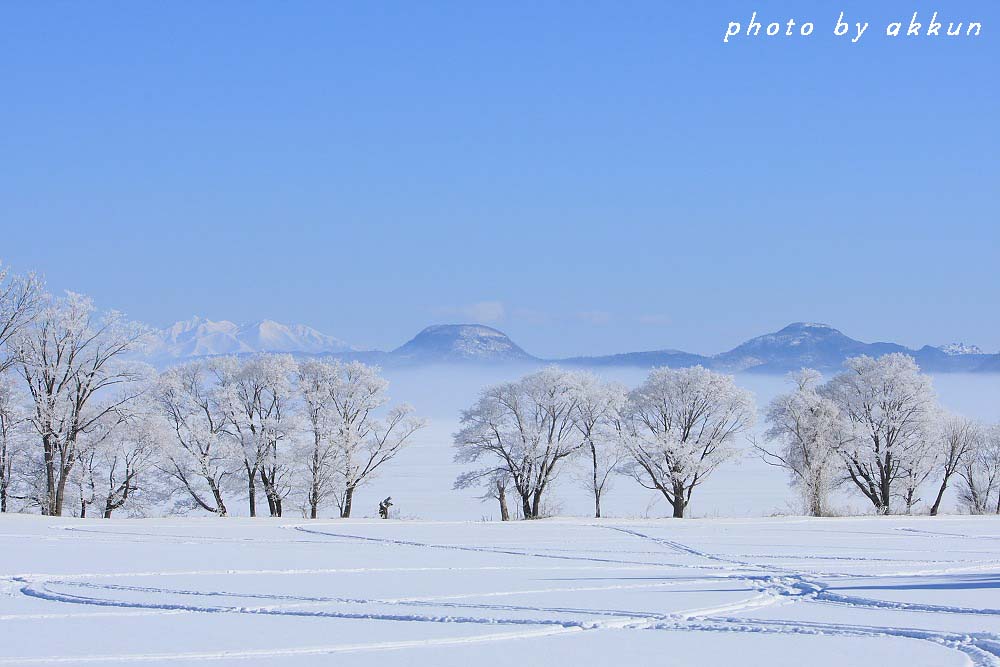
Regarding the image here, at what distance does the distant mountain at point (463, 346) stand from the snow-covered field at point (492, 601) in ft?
444

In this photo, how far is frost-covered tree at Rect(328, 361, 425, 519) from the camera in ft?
150

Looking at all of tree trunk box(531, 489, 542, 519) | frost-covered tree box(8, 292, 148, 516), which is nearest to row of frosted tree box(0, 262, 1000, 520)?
tree trunk box(531, 489, 542, 519)

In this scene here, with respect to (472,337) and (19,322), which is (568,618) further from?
(472,337)

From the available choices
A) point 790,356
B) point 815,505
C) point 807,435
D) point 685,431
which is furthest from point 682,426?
point 790,356

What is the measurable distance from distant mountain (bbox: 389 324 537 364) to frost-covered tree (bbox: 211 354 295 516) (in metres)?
108

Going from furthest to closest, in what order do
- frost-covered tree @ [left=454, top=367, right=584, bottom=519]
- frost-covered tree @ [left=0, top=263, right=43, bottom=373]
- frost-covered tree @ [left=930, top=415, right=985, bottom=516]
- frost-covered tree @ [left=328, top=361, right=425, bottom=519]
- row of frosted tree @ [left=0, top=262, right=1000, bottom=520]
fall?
frost-covered tree @ [left=930, top=415, right=985, bottom=516] → frost-covered tree @ [left=328, top=361, right=425, bottom=519] → frost-covered tree @ [left=454, top=367, right=584, bottom=519] → row of frosted tree @ [left=0, top=262, right=1000, bottom=520] → frost-covered tree @ [left=0, top=263, right=43, bottom=373]

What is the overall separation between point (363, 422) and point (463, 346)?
421ft

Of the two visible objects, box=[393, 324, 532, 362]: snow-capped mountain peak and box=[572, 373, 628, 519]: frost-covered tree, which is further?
box=[393, 324, 532, 362]: snow-capped mountain peak

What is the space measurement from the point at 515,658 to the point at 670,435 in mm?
36881

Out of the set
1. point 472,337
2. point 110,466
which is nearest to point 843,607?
point 110,466

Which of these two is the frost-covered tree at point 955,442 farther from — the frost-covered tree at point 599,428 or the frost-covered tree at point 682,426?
the frost-covered tree at point 599,428

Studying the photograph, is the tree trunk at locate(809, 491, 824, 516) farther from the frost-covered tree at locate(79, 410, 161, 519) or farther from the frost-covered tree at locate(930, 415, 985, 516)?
the frost-covered tree at locate(79, 410, 161, 519)

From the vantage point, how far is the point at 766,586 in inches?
558

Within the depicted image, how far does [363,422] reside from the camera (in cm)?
4697
